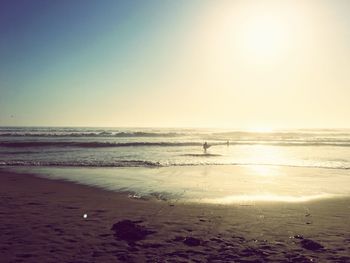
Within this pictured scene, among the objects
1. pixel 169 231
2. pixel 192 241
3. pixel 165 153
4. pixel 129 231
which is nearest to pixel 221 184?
pixel 169 231

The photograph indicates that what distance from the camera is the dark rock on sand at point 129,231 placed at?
8.04 meters

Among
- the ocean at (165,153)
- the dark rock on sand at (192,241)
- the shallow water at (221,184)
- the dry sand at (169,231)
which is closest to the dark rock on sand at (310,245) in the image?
the dry sand at (169,231)

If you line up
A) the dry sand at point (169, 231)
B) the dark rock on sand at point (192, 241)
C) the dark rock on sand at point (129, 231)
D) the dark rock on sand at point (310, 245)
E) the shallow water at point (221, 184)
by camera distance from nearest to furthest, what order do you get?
the dry sand at point (169, 231), the dark rock on sand at point (310, 245), the dark rock on sand at point (192, 241), the dark rock on sand at point (129, 231), the shallow water at point (221, 184)

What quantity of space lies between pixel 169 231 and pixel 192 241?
1022mm

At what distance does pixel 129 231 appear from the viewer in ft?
27.3

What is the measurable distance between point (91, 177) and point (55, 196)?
5.55 meters

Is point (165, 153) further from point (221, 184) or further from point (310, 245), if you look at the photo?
point (310, 245)

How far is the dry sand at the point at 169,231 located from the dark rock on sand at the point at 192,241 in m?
0.02

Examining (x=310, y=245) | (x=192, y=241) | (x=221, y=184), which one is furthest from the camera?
(x=221, y=184)

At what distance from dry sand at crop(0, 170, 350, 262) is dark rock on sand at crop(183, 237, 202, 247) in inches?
0.7

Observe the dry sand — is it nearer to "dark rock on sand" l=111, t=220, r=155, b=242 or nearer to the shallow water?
"dark rock on sand" l=111, t=220, r=155, b=242

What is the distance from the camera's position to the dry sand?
6988 mm

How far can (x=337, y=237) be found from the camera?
321 inches

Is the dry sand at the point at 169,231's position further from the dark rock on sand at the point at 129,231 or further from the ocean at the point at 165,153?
the ocean at the point at 165,153
